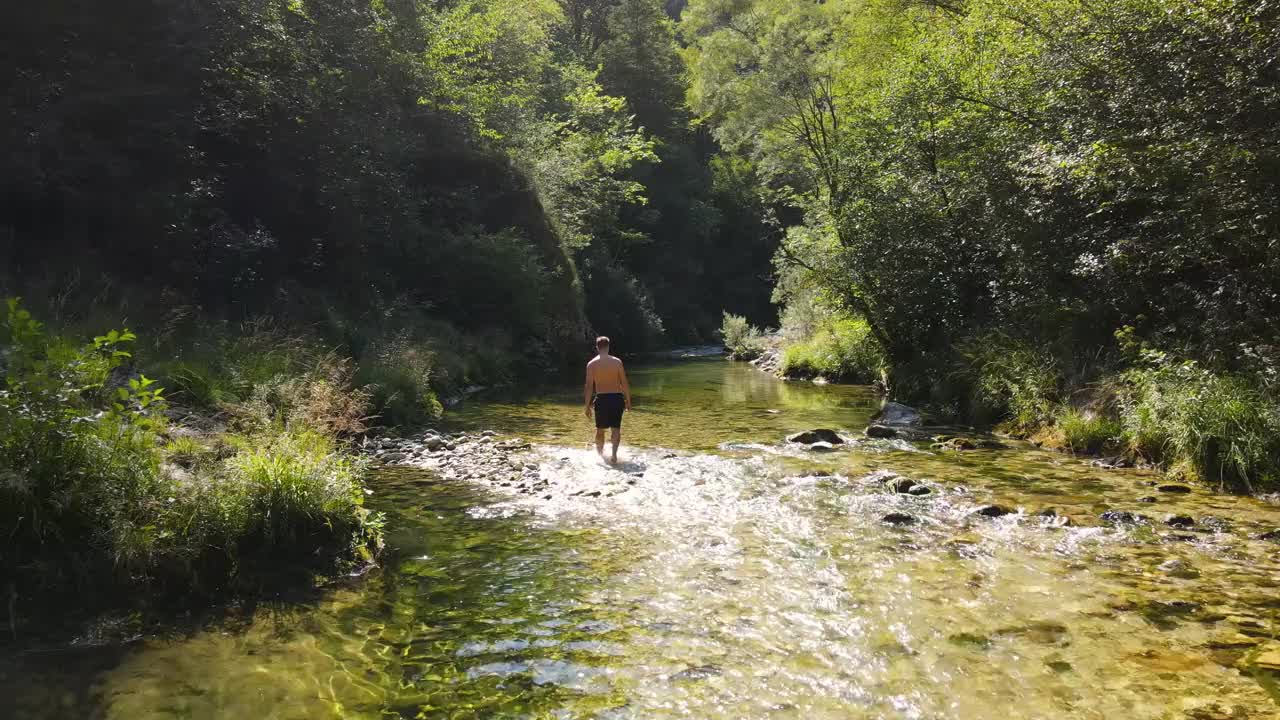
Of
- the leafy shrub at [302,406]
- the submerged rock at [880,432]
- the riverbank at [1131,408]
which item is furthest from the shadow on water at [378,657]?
the submerged rock at [880,432]

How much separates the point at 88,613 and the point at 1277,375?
469 inches

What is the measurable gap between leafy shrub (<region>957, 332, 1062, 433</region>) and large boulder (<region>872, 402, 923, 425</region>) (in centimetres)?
115

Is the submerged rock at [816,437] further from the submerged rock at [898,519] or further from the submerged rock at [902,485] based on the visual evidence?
the submerged rock at [898,519]

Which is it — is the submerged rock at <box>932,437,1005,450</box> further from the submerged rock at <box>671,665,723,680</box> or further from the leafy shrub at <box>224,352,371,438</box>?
the leafy shrub at <box>224,352,371,438</box>

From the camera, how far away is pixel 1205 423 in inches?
351

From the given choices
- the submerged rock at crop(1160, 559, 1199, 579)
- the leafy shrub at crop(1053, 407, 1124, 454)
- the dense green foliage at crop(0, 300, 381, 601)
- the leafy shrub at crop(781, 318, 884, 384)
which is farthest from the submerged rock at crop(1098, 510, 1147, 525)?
the leafy shrub at crop(781, 318, 884, 384)

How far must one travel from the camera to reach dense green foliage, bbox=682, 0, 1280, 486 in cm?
881

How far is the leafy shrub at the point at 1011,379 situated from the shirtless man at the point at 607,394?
22.8 ft

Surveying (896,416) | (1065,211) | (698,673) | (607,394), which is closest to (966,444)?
(896,416)

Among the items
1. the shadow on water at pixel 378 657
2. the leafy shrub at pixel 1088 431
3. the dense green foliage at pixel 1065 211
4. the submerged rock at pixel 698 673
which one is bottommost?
the shadow on water at pixel 378 657

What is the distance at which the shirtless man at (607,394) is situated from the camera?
11.2 metres

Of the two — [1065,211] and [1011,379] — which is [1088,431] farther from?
[1065,211]

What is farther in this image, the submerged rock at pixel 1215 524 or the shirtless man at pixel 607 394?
the shirtless man at pixel 607 394

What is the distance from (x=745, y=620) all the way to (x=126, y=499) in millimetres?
4706
